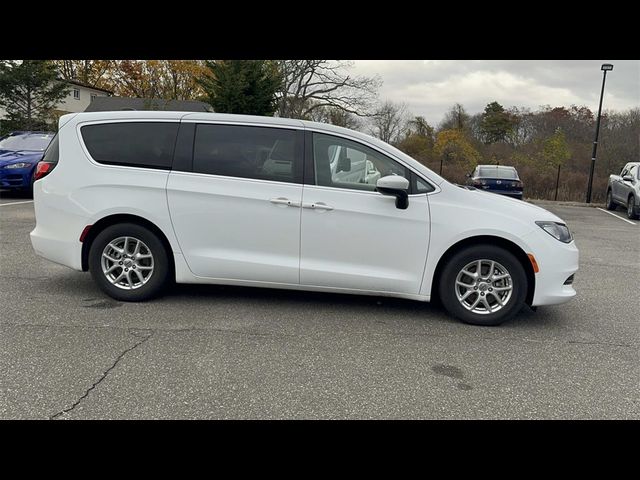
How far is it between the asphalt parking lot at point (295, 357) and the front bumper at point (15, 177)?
7462 mm

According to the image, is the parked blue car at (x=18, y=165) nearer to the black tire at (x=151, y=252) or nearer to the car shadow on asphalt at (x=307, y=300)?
the black tire at (x=151, y=252)

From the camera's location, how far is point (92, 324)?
4.06 meters

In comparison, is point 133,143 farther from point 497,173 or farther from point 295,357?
point 497,173

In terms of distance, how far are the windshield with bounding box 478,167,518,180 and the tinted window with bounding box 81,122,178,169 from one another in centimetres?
1307

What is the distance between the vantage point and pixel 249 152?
4.54 meters

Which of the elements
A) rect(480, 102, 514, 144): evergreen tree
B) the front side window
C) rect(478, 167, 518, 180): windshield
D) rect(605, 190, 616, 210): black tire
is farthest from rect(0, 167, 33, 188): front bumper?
rect(480, 102, 514, 144): evergreen tree

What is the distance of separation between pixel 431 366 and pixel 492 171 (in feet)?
45.6

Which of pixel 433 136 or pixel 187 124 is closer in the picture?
pixel 187 124

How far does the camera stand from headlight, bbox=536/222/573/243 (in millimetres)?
4332

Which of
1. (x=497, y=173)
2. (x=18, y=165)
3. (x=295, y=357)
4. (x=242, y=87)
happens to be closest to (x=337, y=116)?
(x=242, y=87)

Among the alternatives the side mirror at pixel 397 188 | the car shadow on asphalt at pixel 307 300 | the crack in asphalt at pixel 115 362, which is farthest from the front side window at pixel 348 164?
the crack in asphalt at pixel 115 362
